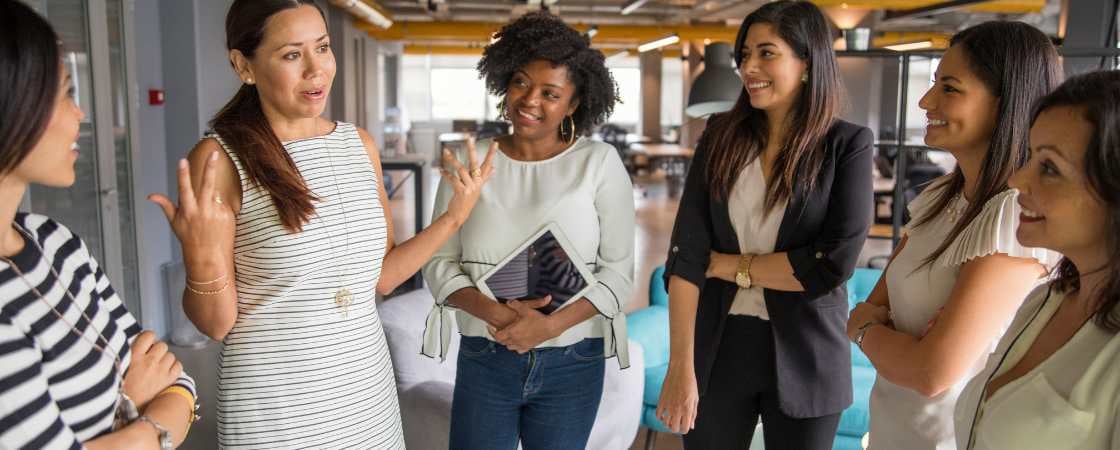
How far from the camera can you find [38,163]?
3.48 ft

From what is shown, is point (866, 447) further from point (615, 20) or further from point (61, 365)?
point (615, 20)

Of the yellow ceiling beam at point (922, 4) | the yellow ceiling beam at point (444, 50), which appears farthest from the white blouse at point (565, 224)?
the yellow ceiling beam at point (444, 50)

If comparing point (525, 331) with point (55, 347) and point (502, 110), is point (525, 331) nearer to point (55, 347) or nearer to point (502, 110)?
point (502, 110)

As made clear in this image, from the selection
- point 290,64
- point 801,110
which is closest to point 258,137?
point 290,64

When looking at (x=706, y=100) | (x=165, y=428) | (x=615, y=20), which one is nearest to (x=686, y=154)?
(x=615, y=20)

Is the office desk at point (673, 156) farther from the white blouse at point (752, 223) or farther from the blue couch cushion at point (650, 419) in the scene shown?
the white blouse at point (752, 223)

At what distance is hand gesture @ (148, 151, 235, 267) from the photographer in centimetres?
137

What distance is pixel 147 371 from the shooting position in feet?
4.07

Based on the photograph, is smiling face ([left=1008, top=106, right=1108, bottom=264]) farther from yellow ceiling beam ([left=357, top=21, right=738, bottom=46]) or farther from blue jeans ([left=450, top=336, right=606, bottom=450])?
yellow ceiling beam ([left=357, top=21, right=738, bottom=46])

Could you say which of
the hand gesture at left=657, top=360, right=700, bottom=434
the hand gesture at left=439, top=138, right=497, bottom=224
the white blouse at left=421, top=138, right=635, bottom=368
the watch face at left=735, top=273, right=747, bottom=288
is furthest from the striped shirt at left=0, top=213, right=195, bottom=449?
the watch face at left=735, top=273, right=747, bottom=288

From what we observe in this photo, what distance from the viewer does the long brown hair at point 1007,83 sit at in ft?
A: 4.72

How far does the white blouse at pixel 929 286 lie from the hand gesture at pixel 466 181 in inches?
32.8

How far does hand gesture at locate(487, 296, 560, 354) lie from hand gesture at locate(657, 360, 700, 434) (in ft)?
0.89

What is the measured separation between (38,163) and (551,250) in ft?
3.48
